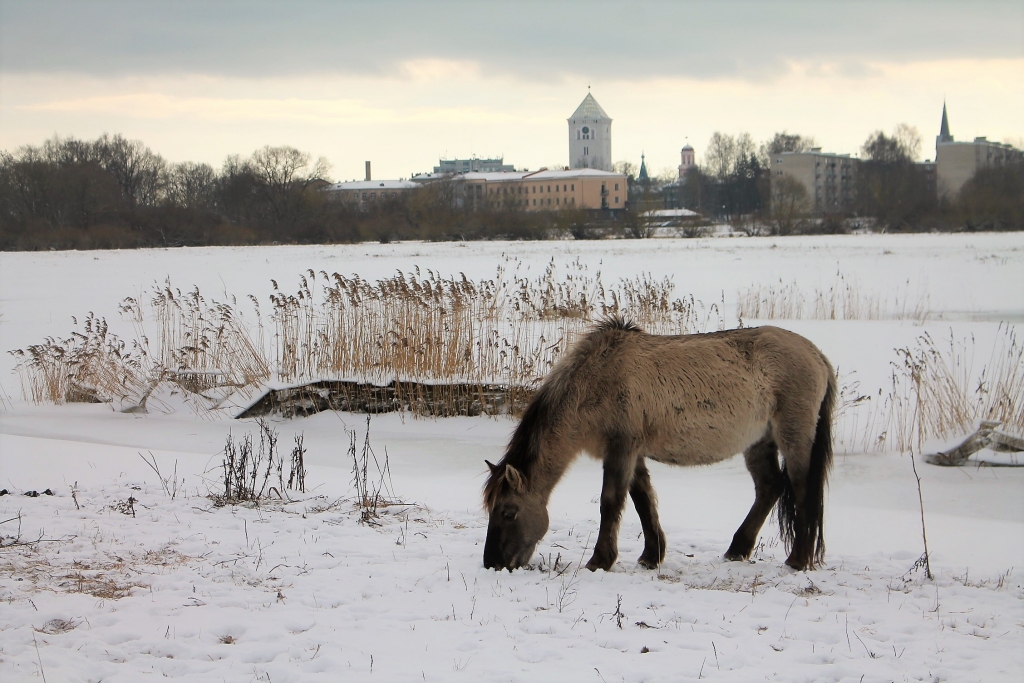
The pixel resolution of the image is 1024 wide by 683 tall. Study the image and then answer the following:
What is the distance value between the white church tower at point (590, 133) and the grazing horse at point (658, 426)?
174 meters

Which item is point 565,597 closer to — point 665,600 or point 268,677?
point 665,600

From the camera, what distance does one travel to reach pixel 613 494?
16.7 feet

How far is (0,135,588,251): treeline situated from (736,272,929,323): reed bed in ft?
53.3

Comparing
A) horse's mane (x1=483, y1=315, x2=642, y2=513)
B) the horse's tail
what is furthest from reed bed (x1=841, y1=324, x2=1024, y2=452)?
horse's mane (x1=483, y1=315, x2=642, y2=513)

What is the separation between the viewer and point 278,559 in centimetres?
526

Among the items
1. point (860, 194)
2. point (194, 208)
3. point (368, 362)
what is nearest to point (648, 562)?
point (368, 362)

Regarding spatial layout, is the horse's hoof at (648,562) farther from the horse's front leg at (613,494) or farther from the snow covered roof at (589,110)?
A: the snow covered roof at (589,110)

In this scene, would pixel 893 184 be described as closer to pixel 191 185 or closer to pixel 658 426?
pixel 191 185

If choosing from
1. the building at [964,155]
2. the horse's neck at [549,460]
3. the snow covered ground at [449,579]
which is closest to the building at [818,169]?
the building at [964,155]

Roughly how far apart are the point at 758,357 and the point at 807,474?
79 cm

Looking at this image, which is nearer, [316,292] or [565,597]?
[565,597]

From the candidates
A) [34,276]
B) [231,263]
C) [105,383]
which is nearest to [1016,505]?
[105,383]

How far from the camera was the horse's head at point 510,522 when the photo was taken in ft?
16.5

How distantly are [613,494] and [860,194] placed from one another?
77618 millimetres
